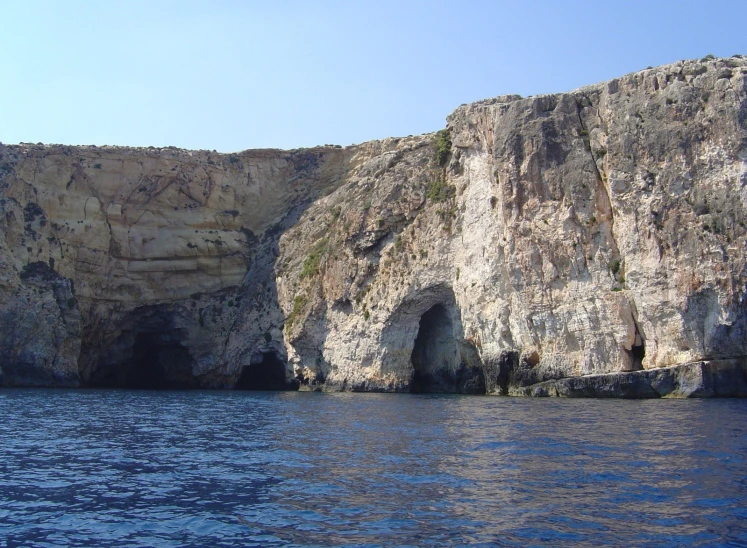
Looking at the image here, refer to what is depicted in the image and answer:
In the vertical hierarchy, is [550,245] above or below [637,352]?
above

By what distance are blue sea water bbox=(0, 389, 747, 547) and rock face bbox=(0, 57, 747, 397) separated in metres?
10.6

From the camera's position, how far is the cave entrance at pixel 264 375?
178 feet

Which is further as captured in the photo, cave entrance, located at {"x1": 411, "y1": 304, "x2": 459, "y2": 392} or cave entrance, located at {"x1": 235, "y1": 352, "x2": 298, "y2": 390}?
cave entrance, located at {"x1": 235, "y1": 352, "x2": 298, "y2": 390}

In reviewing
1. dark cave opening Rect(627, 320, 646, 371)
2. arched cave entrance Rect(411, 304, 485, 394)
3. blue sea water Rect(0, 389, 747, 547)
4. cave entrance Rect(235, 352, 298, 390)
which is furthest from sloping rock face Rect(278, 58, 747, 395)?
blue sea water Rect(0, 389, 747, 547)

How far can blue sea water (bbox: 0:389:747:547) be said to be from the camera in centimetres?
1155

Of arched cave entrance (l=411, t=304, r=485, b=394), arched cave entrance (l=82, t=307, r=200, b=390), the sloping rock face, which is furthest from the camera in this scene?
arched cave entrance (l=82, t=307, r=200, b=390)

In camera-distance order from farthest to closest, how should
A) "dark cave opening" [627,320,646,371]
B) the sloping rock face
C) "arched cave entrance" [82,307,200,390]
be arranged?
"arched cave entrance" [82,307,200,390] < "dark cave opening" [627,320,646,371] < the sloping rock face

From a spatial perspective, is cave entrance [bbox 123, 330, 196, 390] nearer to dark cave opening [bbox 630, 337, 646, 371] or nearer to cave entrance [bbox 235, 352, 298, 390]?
cave entrance [bbox 235, 352, 298, 390]

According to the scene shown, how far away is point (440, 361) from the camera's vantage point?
4728cm

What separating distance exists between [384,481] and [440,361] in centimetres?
3240

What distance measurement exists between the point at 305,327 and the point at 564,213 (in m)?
18.4

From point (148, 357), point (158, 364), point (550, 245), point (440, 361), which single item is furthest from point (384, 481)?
point (148, 357)

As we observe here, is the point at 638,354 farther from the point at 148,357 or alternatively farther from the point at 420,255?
the point at 148,357

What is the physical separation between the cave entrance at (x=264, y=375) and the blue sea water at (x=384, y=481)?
27.5m
